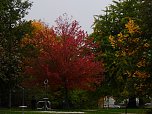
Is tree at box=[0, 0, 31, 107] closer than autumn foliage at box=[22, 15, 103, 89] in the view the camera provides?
Yes

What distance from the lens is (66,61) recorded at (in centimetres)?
3769

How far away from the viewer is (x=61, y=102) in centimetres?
4584

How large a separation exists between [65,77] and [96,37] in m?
13.3

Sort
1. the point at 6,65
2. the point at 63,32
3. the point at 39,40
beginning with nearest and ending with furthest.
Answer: the point at 6,65 → the point at 63,32 → the point at 39,40

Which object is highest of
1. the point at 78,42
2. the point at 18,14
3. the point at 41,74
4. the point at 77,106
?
the point at 18,14

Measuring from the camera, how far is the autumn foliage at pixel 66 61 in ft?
123

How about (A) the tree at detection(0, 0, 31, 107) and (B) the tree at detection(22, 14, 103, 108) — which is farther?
(B) the tree at detection(22, 14, 103, 108)

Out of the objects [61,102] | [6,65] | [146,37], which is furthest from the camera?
[61,102]

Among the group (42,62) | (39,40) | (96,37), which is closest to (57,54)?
(42,62)

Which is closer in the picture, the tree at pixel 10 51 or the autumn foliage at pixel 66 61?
the tree at pixel 10 51

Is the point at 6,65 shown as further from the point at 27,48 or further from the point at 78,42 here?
the point at 27,48

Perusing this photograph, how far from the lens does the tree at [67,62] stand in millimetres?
37438

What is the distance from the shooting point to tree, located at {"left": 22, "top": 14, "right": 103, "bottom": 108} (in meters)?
37.4

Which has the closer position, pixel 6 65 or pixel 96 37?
pixel 6 65
